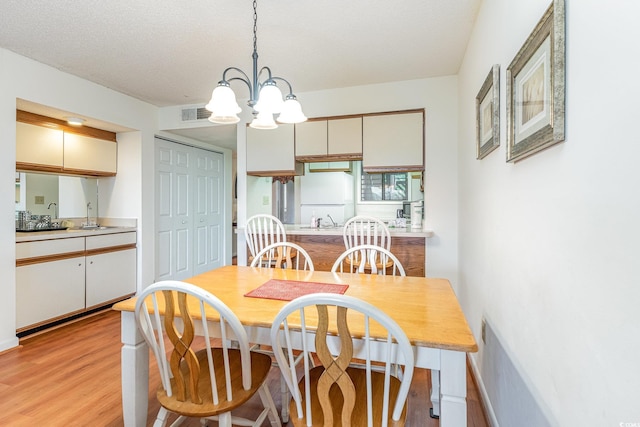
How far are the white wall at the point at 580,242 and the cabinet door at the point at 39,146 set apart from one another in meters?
3.78

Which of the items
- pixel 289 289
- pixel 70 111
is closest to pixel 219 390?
pixel 289 289

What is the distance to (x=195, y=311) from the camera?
1348mm

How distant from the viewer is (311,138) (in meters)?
3.58

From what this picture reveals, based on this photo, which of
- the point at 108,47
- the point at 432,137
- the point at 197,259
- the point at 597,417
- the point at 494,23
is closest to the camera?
the point at 597,417

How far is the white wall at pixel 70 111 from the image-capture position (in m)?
2.55

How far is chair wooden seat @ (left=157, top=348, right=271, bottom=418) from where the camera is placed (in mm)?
1190

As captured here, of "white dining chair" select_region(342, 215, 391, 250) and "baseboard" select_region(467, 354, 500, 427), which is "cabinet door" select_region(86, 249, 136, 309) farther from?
"baseboard" select_region(467, 354, 500, 427)

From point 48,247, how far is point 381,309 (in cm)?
310

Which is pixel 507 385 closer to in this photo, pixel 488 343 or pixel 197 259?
pixel 488 343

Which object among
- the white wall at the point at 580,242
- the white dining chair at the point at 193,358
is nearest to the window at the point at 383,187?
the white wall at the point at 580,242

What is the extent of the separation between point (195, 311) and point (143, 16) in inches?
77.1

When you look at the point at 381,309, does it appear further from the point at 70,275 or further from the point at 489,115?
the point at 70,275

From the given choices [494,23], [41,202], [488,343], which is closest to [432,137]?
[494,23]

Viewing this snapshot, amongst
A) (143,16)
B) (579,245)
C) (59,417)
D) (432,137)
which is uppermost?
(143,16)
